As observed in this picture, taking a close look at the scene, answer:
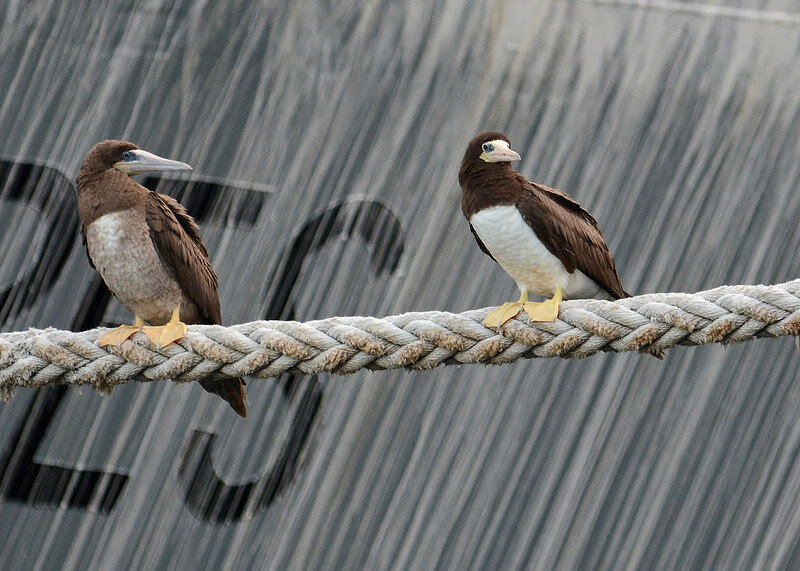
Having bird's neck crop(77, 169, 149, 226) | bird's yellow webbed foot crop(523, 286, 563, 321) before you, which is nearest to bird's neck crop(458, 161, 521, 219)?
bird's yellow webbed foot crop(523, 286, 563, 321)

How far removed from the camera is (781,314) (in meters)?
2.64

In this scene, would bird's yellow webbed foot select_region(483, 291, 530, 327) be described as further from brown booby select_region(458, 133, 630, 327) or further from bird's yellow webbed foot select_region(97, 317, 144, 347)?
bird's yellow webbed foot select_region(97, 317, 144, 347)

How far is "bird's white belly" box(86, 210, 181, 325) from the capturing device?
11.0ft

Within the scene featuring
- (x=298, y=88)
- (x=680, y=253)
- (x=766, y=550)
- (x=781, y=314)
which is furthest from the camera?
(x=298, y=88)

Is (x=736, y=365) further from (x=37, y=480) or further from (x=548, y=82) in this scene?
(x=37, y=480)

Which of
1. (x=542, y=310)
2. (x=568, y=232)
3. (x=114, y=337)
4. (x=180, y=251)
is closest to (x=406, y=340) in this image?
(x=542, y=310)

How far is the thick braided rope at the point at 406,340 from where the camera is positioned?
8.79ft

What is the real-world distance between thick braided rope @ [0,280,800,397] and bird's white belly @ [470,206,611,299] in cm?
32

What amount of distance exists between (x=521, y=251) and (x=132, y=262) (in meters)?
1.15

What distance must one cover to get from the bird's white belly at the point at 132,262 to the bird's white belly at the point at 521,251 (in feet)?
3.13

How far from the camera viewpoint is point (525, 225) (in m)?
3.13

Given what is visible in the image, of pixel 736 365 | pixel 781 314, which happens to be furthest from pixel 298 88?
pixel 781 314

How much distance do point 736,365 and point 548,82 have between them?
125cm

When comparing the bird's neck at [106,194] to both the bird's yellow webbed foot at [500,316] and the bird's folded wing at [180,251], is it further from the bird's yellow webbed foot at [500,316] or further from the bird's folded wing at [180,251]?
the bird's yellow webbed foot at [500,316]
